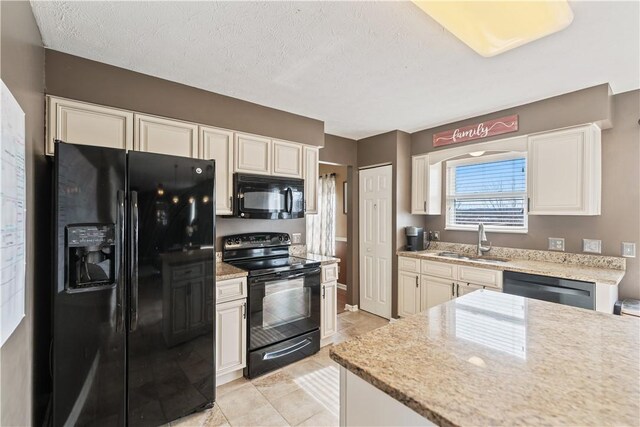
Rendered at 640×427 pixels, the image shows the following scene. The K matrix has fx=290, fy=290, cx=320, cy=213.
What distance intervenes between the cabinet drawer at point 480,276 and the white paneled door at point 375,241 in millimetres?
948

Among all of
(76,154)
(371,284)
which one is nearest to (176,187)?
(76,154)

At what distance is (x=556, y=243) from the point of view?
2873 millimetres

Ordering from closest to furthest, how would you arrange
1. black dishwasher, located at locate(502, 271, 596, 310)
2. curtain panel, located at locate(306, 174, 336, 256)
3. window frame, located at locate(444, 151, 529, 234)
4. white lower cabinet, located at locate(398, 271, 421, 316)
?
1. black dishwasher, located at locate(502, 271, 596, 310)
2. window frame, located at locate(444, 151, 529, 234)
3. white lower cabinet, located at locate(398, 271, 421, 316)
4. curtain panel, located at locate(306, 174, 336, 256)

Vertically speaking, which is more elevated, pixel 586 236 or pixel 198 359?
pixel 586 236

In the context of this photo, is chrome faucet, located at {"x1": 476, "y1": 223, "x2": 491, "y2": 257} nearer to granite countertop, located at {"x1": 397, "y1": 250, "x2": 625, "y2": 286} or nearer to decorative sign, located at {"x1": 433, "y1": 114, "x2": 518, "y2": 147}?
granite countertop, located at {"x1": 397, "y1": 250, "x2": 625, "y2": 286}

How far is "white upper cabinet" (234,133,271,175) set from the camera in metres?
2.77

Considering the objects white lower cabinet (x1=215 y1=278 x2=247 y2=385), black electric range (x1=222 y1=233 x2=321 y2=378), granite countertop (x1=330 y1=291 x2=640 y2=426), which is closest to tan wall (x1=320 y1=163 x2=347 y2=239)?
black electric range (x1=222 y1=233 x2=321 y2=378)

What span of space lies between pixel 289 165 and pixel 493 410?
274 centimetres

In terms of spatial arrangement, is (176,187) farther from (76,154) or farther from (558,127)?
(558,127)

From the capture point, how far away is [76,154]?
161cm

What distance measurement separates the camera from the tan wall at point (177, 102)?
200 cm

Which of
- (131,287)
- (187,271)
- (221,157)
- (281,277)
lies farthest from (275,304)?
(221,157)

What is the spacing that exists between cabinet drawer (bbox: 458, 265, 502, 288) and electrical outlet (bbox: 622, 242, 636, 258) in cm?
101

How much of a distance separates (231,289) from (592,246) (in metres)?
3.25
